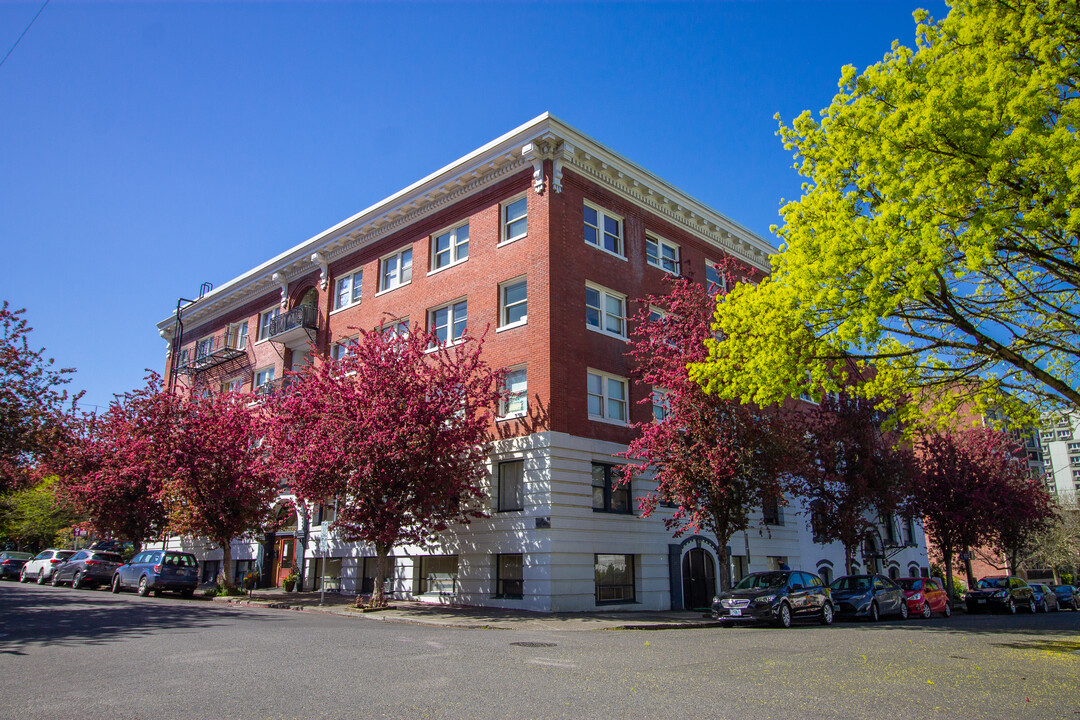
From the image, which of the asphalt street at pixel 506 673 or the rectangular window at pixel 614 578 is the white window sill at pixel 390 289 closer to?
the rectangular window at pixel 614 578

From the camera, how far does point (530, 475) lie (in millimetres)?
21703

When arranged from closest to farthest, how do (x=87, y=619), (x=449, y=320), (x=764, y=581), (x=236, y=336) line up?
(x=87, y=619)
(x=764, y=581)
(x=449, y=320)
(x=236, y=336)

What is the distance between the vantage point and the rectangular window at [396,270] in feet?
93.4

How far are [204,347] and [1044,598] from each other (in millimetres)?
43105

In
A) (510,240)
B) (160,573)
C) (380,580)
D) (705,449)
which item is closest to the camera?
(705,449)

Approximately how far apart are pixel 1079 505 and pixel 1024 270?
71761 mm

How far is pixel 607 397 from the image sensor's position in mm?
23969

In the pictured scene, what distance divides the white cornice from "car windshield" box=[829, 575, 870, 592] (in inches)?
555

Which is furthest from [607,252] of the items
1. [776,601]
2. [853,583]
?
[853,583]

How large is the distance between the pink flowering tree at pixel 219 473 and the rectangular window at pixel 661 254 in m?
15.5

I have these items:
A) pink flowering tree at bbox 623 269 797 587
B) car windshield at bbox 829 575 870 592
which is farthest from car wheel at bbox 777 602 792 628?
car windshield at bbox 829 575 870 592

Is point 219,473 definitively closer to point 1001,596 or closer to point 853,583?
point 853,583

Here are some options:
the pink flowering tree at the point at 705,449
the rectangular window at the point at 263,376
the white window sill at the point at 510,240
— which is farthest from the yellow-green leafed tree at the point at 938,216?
the rectangular window at the point at 263,376

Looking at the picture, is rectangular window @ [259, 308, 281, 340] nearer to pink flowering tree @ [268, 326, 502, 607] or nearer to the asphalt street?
pink flowering tree @ [268, 326, 502, 607]
